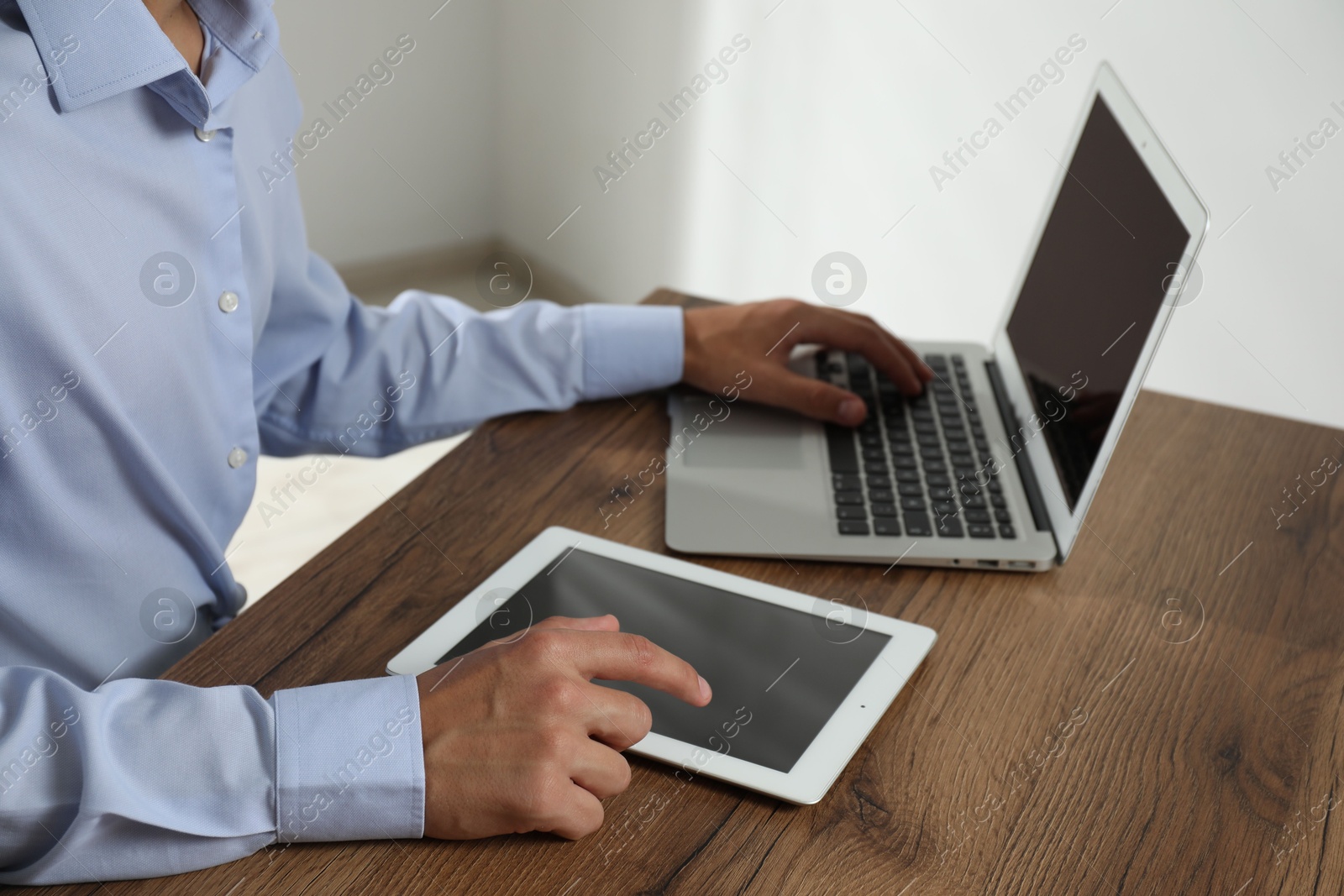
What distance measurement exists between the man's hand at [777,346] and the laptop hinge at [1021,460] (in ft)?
0.24

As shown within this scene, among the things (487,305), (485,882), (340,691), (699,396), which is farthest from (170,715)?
(487,305)

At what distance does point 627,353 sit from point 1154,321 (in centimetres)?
49

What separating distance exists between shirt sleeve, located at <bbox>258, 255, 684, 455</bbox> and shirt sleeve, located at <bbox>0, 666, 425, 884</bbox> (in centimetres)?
44

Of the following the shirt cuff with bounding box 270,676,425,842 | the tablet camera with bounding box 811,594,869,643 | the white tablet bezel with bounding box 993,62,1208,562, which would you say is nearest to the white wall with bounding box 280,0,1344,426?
the white tablet bezel with bounding box 993,62,1208,562

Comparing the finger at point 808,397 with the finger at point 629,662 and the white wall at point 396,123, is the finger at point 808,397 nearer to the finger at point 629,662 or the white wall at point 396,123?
the finger at point 629,662

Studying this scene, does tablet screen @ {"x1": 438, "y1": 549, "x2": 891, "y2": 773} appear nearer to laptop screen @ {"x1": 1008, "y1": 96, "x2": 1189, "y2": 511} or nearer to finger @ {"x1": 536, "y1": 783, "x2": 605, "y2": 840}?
finger @ {"x1": 536, "y1": 783, "x2": 605, "y2": 840}

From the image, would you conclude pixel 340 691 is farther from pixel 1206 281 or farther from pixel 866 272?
pixel 866 272

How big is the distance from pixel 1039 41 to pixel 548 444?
1291 millimetres

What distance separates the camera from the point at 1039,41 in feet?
5.82

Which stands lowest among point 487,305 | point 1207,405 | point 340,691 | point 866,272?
point 487,305

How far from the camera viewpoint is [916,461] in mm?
957

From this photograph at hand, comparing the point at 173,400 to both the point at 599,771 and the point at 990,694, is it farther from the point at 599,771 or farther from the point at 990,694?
the point at 990,694

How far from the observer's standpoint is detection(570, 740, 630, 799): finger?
2.04 ft

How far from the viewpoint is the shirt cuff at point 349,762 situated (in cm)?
60
